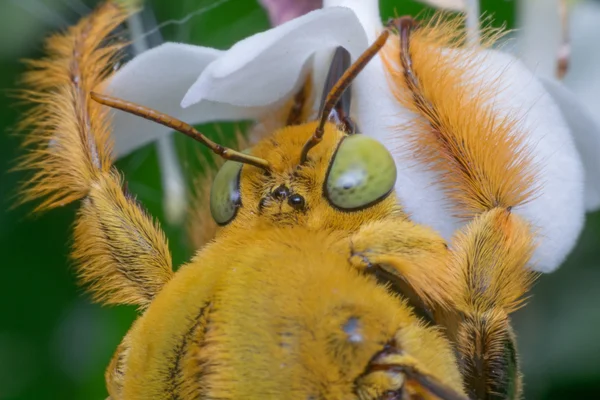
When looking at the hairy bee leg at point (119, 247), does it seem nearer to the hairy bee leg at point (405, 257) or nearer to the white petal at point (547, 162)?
the hairy bee leg at point (405, 257)

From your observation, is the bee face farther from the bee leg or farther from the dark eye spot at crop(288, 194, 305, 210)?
the bee leg

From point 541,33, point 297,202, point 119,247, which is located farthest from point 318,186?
point 541,33

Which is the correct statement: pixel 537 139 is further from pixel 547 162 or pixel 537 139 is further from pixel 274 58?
pixel 274 58

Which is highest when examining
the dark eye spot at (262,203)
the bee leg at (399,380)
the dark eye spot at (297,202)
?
the dark eye spot at (262,203)

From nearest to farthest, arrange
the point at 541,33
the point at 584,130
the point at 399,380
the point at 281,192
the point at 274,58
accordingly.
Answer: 1. the point at 399,380
2. the point at 281,192
3. the point at 274,58
4. the point at 584,130
5. the point at 541,33

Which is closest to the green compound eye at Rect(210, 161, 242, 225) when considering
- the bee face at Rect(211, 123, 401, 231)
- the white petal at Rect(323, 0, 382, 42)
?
the bee face at Rect(211, 123, 401, 231)

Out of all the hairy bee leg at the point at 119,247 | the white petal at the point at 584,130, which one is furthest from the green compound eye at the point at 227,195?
the white petal at the point at 584,130

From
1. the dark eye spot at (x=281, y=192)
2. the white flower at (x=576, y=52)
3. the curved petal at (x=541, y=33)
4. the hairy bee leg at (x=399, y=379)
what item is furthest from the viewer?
the curved petal at (x=541, y=33)
